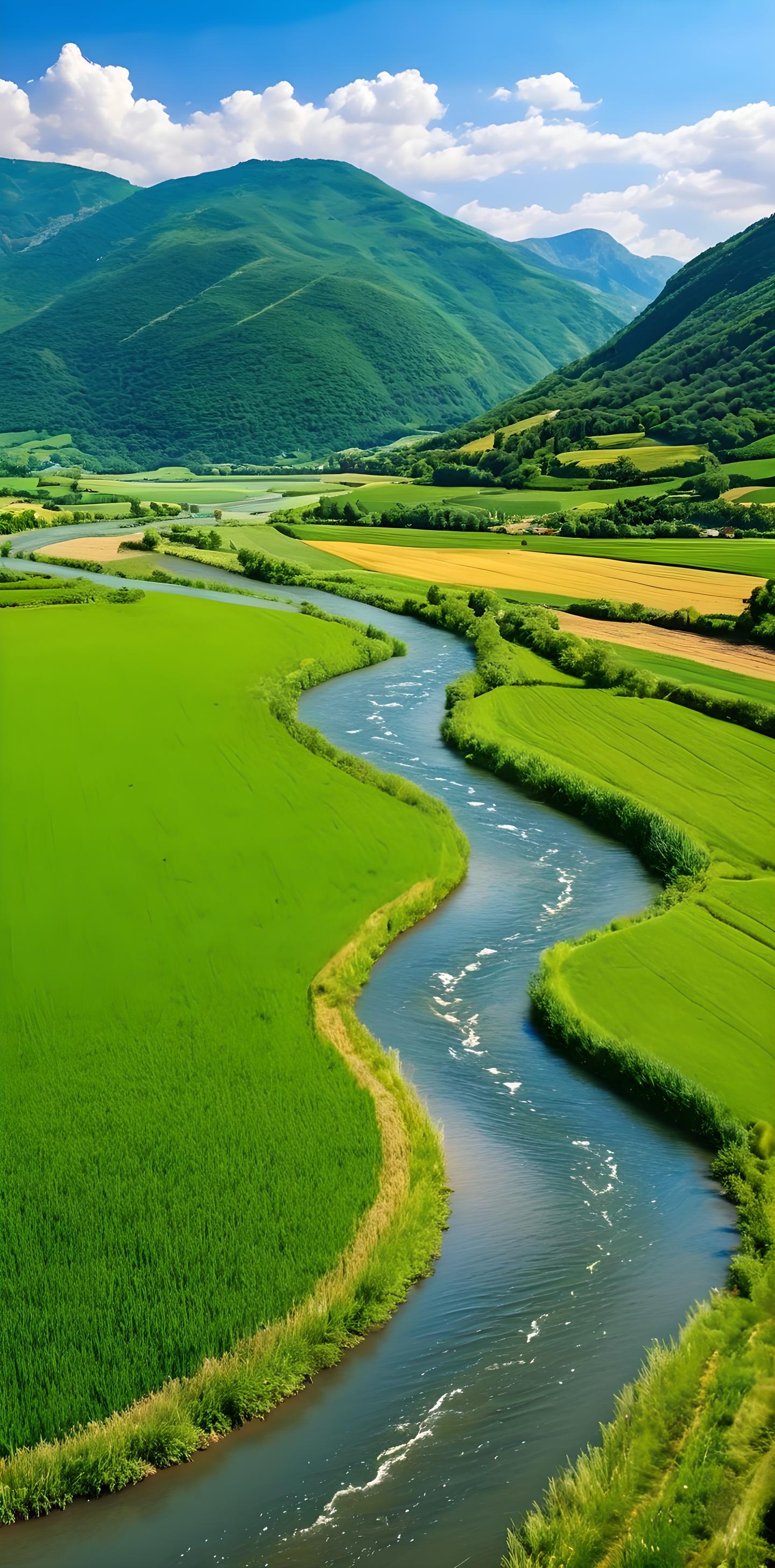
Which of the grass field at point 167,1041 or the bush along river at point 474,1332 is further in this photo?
the grass field at point 167,1041

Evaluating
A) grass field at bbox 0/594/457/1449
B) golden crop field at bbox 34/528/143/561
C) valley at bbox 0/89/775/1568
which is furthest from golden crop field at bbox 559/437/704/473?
grass field at bbox 0/594/457/1449

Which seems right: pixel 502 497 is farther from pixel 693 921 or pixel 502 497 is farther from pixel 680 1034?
pixel 680 1034

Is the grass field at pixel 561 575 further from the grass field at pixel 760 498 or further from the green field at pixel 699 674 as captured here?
the grass field at pixel 760 498

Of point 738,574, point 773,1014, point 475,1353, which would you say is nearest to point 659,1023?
point 773,1014

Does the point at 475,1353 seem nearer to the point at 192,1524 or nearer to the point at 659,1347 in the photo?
the point at 659,1347

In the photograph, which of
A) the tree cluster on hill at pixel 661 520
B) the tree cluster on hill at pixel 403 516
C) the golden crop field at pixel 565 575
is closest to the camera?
the golden crop field at pixel 565 575

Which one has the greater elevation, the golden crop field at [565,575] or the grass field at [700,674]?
the golden crop field at [565,575]

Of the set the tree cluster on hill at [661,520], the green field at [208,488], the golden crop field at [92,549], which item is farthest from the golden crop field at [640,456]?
the golden crop field at [92,549]
